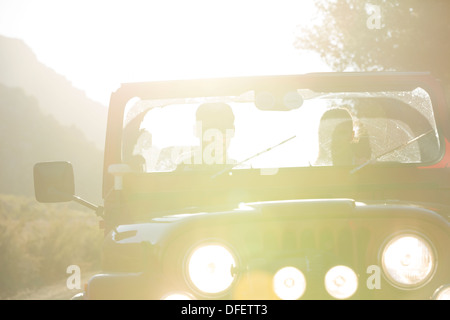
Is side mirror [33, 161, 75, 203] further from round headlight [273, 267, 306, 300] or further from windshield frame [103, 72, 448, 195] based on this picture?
round headlight [273, 267, 306, 300]

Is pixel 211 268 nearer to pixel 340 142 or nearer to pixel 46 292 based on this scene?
pixel 340 142

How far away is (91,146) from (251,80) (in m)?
81.1

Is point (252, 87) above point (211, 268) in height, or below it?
above

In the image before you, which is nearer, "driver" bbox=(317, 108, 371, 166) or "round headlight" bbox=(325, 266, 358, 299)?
"round headlight" bbox=(325, 266, 358, 299)

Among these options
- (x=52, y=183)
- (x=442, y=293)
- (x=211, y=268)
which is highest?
(x=52, y=183)

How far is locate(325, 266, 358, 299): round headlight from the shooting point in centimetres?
306

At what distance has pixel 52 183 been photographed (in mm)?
4156

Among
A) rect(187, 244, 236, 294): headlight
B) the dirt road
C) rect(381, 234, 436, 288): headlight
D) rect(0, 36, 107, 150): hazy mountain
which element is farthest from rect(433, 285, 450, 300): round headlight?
rect(0, 36, 107, 150): hazy mountain

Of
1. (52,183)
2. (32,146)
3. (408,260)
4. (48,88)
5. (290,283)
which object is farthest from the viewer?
(48,88)

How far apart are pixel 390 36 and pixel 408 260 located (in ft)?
62.0

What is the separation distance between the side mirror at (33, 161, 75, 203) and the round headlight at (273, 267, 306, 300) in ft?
4.97

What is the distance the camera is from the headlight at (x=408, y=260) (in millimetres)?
3117

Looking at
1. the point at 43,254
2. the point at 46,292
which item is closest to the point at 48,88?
the point at 43,254
